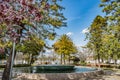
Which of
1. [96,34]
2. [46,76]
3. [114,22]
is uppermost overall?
[96,34]

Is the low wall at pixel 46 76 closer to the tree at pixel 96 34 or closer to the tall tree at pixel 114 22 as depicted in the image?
the tall tree at pixel 114 22

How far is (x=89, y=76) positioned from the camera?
671 inches

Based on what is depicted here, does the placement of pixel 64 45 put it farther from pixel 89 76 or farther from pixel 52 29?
pixel 52 29

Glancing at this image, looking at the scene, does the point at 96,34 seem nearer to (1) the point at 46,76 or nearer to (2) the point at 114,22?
(2) the point at 114,22

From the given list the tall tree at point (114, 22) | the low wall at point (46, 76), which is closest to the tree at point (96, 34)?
the tall tree at point (114, 22)

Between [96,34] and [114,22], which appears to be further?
[96,34]

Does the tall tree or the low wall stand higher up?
the tall tree

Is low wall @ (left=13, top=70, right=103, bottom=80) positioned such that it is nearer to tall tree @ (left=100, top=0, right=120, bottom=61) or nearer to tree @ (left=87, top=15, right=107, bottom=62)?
tall tree @ (left=100, top=0, right=120, bottom=61)

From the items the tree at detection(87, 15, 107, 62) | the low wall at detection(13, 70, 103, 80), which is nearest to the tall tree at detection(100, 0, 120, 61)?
the low wall at detection(13, 70, 103, 80)

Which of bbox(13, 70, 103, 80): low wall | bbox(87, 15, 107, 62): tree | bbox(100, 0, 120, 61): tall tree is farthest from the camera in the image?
bbox(87, 15, 107, 62): tree

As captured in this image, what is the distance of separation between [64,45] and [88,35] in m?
6.73

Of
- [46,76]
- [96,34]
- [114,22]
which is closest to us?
[46,76]

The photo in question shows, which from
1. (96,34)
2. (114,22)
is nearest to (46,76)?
(114,22)

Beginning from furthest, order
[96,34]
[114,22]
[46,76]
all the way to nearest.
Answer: [96,34] < [114,22] < [46,76]
